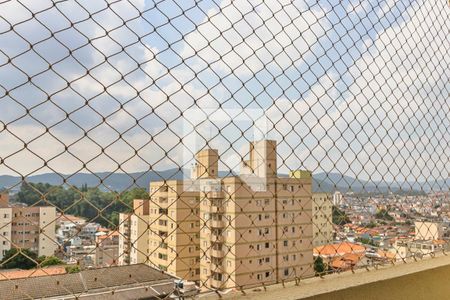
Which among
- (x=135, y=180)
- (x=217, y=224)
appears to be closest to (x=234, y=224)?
(x=217, y=224)

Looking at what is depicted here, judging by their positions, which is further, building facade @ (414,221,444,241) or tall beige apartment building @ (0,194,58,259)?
building facade @ (414,221,444,241)

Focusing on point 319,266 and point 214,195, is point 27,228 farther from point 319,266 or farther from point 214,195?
point 319,266

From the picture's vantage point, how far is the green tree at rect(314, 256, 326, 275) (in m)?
1.18

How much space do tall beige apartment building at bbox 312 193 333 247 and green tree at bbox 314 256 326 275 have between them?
7 centimetres

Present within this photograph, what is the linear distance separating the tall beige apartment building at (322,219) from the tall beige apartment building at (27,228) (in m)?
0.81

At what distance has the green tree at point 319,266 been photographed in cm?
118

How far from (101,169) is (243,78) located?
1.43 ft

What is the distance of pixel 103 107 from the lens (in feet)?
2.39

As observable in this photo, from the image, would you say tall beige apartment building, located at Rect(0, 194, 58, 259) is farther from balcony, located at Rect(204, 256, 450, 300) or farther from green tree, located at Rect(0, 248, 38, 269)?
balcony, located at Rect(204, 256, 450, 300)

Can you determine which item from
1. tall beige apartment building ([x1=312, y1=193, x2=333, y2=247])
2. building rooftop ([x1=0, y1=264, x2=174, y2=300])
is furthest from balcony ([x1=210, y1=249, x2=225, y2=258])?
tall beige apartment building ([x1=312, y1=193, x2=333, y2=247])

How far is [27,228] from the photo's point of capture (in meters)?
0.65

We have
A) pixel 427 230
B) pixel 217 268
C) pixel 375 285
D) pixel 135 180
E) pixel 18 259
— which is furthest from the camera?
pixel 427 230

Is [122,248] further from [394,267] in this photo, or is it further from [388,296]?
[394,267]

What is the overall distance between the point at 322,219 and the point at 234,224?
0.35m
